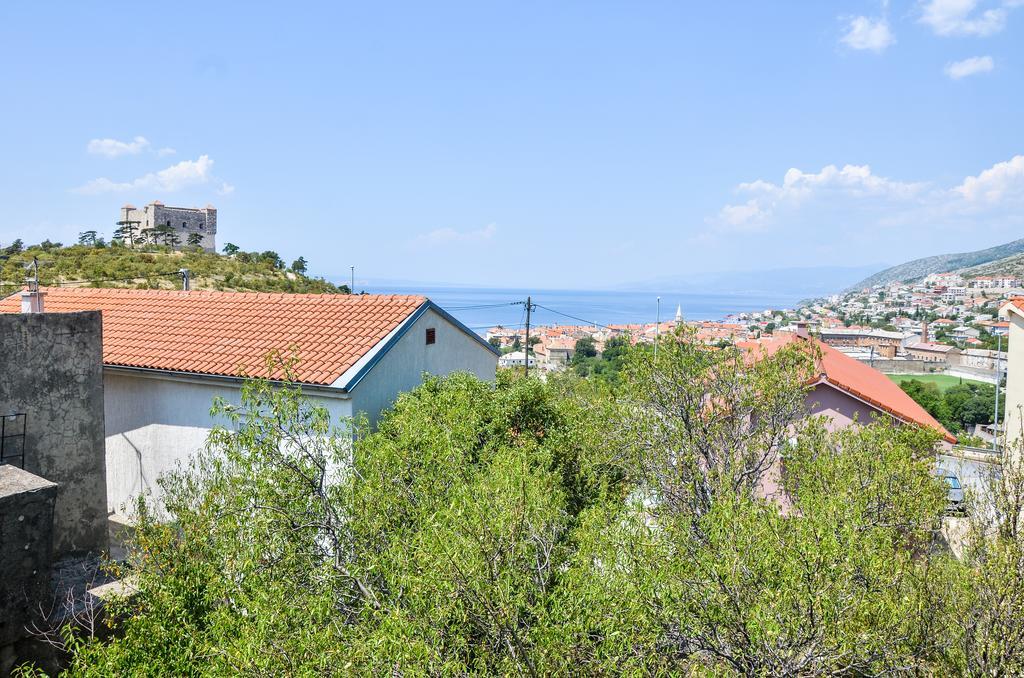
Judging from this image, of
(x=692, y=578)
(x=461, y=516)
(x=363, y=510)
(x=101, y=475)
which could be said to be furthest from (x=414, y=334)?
(x=692, y=578)

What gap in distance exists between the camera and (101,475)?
1157cm

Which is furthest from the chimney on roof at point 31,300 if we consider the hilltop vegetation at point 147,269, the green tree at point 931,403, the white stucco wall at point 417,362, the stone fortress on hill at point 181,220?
the stone fortress on hill at point 181,220

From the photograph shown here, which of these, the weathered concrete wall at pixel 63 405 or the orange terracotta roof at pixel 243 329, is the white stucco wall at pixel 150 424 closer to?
the orange terracotta roof at pixel 243 329

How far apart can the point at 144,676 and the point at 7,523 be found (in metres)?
3.11

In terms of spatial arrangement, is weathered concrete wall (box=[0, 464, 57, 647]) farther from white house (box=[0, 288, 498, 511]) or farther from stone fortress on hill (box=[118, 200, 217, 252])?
stone fortress on hill (box=[118, 200, 217, 252])

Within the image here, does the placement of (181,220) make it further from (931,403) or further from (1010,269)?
(1010,269)

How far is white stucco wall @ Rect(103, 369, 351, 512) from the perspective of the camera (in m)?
13.2

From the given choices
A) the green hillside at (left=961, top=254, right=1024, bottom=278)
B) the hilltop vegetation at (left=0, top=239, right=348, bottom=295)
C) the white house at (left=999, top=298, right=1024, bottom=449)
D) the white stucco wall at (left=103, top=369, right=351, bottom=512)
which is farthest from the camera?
the green hillside at (left=961, top=254, right=1024, bottom=278)

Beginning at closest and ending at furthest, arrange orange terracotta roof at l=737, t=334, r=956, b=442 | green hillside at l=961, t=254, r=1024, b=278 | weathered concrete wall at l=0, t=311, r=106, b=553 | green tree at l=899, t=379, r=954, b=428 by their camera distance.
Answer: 1. weathered concrete wall at l=0, t=311, r=106, b=553
2. orange terracotta roof at l=737, t=334, r=956, b=442
3. green tree at l=899, t=379, r=954, b=428
4. green hillside at l=961, t=254, r=1024, b=278

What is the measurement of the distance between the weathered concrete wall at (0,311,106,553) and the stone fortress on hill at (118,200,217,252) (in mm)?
79656

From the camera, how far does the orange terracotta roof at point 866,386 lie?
16.6m

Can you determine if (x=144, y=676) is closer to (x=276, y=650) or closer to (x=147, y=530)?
(x=276, y=650)

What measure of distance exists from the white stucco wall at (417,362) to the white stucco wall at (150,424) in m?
2.52

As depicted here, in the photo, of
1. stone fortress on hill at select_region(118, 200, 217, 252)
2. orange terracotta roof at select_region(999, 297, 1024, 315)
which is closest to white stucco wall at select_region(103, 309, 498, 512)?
orange terracotta roof at select_region(999, 297, 1024, 315)
